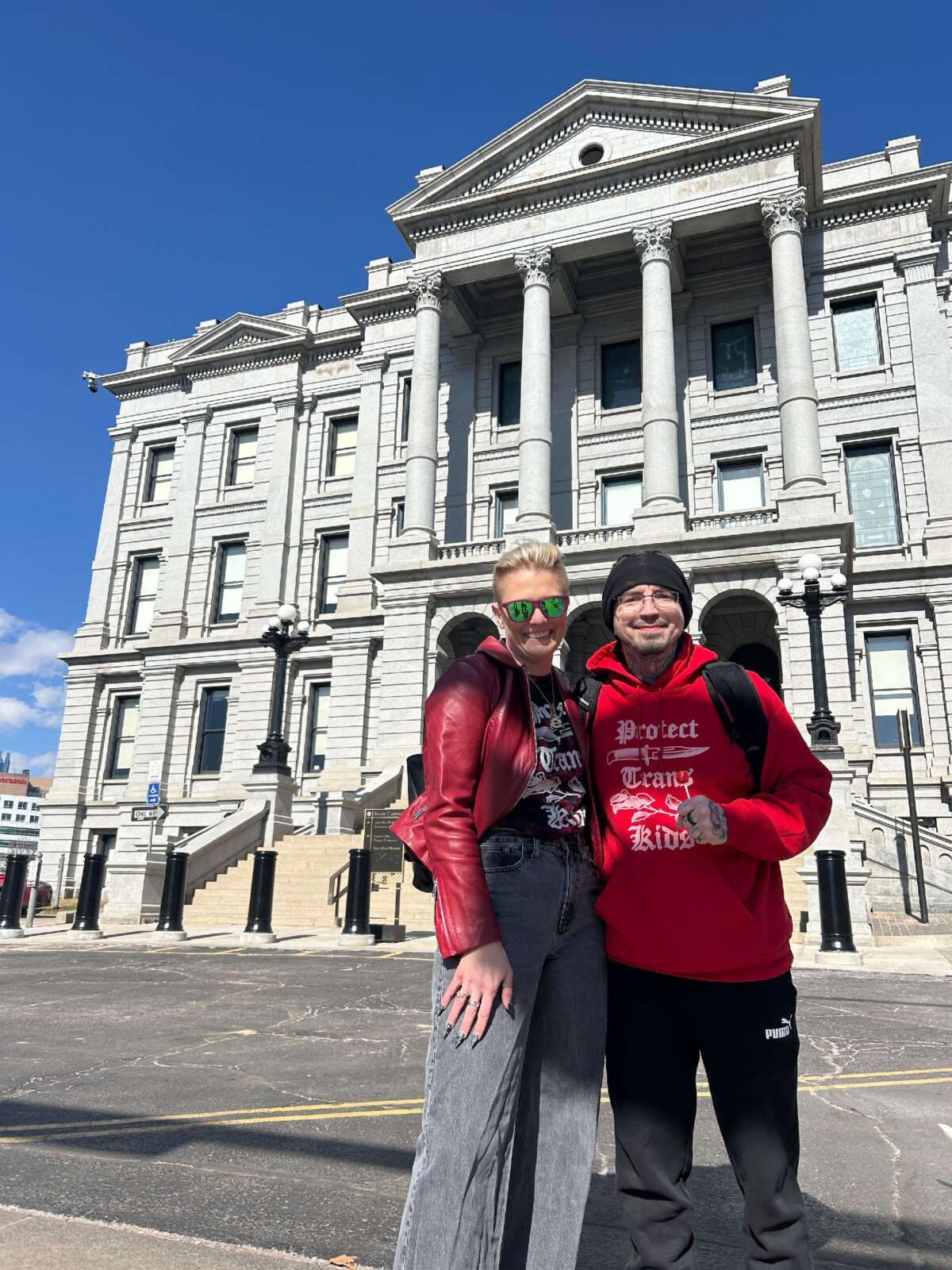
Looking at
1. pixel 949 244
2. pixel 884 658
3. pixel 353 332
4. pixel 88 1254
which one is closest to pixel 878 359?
pixel 949 244

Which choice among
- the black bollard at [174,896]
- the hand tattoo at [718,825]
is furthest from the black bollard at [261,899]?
the hand tattoo at [718,825]

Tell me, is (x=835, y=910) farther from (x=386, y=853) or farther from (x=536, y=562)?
(x=536, y=562)

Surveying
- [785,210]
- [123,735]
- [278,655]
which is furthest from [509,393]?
[123,735]

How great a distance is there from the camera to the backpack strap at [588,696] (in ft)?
9.00

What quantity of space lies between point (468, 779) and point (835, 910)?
1124 cm

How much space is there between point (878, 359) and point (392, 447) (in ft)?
52.9

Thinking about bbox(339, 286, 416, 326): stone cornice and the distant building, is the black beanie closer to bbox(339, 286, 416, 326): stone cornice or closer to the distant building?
bbox(339, 286, 416, 326): stone cornice

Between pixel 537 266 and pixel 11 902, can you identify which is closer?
pixel 11 902

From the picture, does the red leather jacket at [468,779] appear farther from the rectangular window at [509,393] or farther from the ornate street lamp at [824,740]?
the rectangular window at [509,393]

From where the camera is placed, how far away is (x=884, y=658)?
2503cm

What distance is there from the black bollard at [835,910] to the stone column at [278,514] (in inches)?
944

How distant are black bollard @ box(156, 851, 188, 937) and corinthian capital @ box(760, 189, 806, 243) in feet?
74.4

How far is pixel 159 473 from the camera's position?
37.5 metres

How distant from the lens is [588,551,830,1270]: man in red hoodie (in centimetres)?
233
